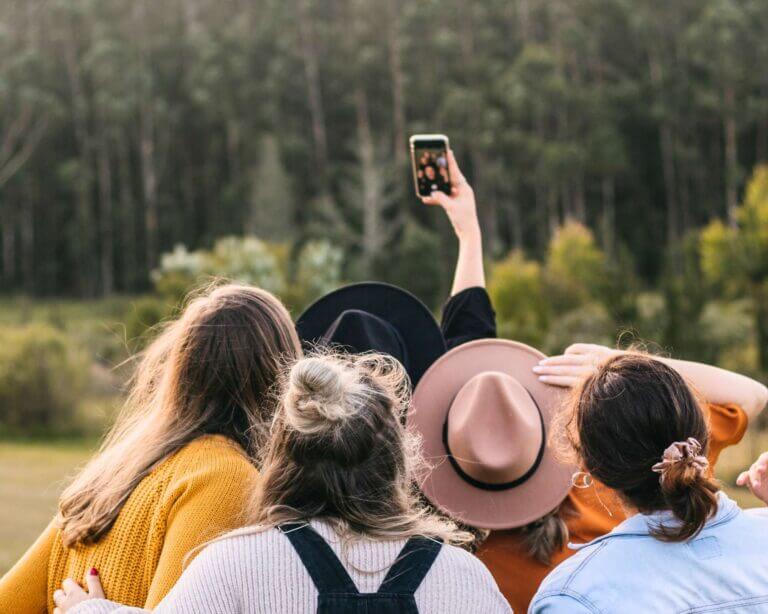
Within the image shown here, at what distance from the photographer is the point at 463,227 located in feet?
8.87

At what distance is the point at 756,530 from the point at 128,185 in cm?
3978

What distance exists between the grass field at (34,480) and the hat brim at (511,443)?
17.3 feet

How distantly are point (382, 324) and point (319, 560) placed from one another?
3.01ft

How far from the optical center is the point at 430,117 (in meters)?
38.3

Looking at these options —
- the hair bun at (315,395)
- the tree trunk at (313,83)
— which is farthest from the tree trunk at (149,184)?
the hair bun at (315,395)

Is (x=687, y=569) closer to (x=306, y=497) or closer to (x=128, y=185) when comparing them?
(x=306, y=497)

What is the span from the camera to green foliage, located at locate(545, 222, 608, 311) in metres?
19.6

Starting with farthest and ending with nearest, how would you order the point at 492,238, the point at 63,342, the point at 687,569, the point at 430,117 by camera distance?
the point at 430,117 < the point at 492,238 < the point at 63,342 < the point at 687,569

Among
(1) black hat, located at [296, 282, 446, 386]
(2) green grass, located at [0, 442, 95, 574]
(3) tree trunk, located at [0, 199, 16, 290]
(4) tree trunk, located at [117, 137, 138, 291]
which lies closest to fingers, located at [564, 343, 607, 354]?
(1) black hat, located at [296, 282, 446, 386]

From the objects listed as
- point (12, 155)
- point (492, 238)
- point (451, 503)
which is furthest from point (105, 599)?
point (12, 155)

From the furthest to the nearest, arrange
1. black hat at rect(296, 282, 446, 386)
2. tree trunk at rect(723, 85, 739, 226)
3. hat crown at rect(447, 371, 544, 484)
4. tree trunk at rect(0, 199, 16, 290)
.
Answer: tree trunk at rect(0, 199, 16, 290)
tree trunk at rect(723, 85, 739, 226)
black hat at rect(296, 282, 446, 386)
hat crown at rect(447, 371, 544, 484)

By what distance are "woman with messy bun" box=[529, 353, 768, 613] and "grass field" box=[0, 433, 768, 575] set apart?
595cm

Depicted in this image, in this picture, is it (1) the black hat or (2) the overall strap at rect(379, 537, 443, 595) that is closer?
(2) the overall strap at rect(379, 537, 443, 595)

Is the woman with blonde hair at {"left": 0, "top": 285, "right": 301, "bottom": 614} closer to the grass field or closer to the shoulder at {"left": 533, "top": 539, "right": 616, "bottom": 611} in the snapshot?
the shoulder at {"left": 533, "top": 539, "right": 616, "bottom": 611}
